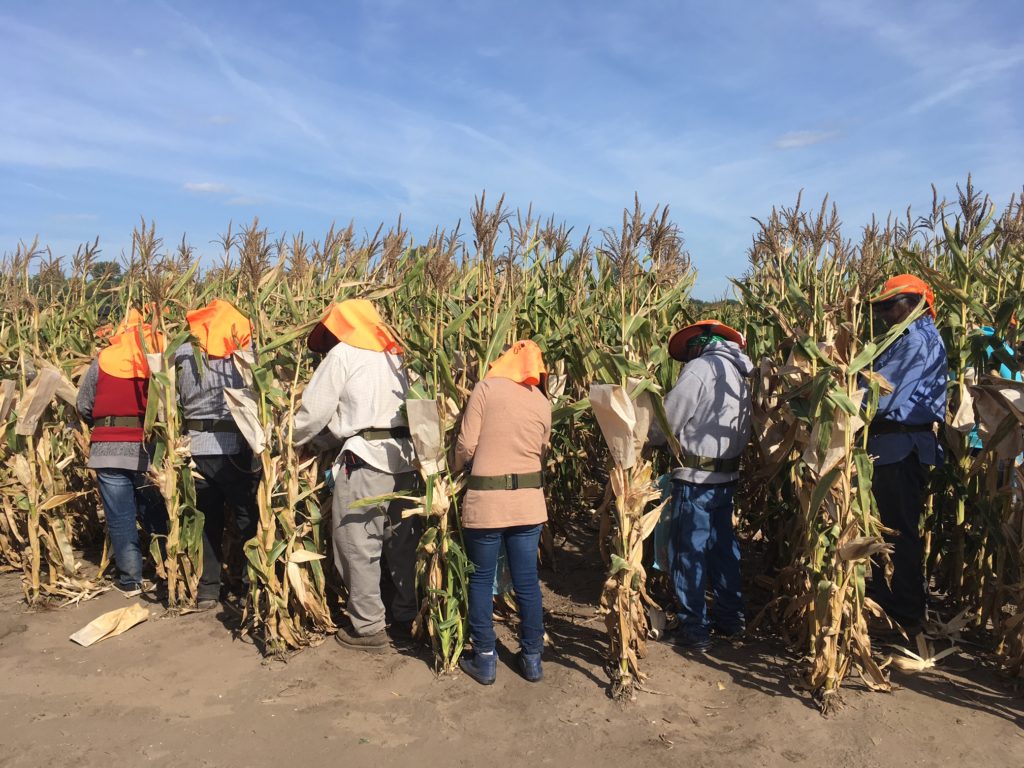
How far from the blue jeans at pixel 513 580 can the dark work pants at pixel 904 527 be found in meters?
1.79

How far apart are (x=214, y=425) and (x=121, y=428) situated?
0.68 metres

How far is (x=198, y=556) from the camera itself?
181 inches

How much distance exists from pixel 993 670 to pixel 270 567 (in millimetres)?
3698

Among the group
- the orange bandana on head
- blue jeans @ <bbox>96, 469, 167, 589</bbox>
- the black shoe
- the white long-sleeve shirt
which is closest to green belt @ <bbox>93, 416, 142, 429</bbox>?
blue jeans @ <bbox>96, 469, 167, 589</bbox>

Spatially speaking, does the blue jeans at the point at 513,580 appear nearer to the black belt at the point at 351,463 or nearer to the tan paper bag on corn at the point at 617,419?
the tan paper bag on corn at the point at 617,419

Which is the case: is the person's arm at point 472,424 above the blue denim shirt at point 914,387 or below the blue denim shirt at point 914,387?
below

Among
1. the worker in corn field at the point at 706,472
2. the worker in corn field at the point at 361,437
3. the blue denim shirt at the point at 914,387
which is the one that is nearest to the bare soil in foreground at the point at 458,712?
the worker in corn field at the point at 706,472

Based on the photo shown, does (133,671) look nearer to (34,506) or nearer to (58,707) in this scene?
(58,707)

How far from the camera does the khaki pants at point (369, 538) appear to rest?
395 cm

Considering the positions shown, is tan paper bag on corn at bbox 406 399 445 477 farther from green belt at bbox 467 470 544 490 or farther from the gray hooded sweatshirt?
the gray hooded sweatshirt

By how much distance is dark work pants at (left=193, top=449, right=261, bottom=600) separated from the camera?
4504mm

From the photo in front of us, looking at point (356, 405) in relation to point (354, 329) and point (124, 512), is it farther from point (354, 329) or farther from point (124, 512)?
point (124, 512)

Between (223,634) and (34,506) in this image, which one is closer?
(223,634)

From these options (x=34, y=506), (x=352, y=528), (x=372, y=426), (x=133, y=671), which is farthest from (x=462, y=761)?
(x=34, y=506)
